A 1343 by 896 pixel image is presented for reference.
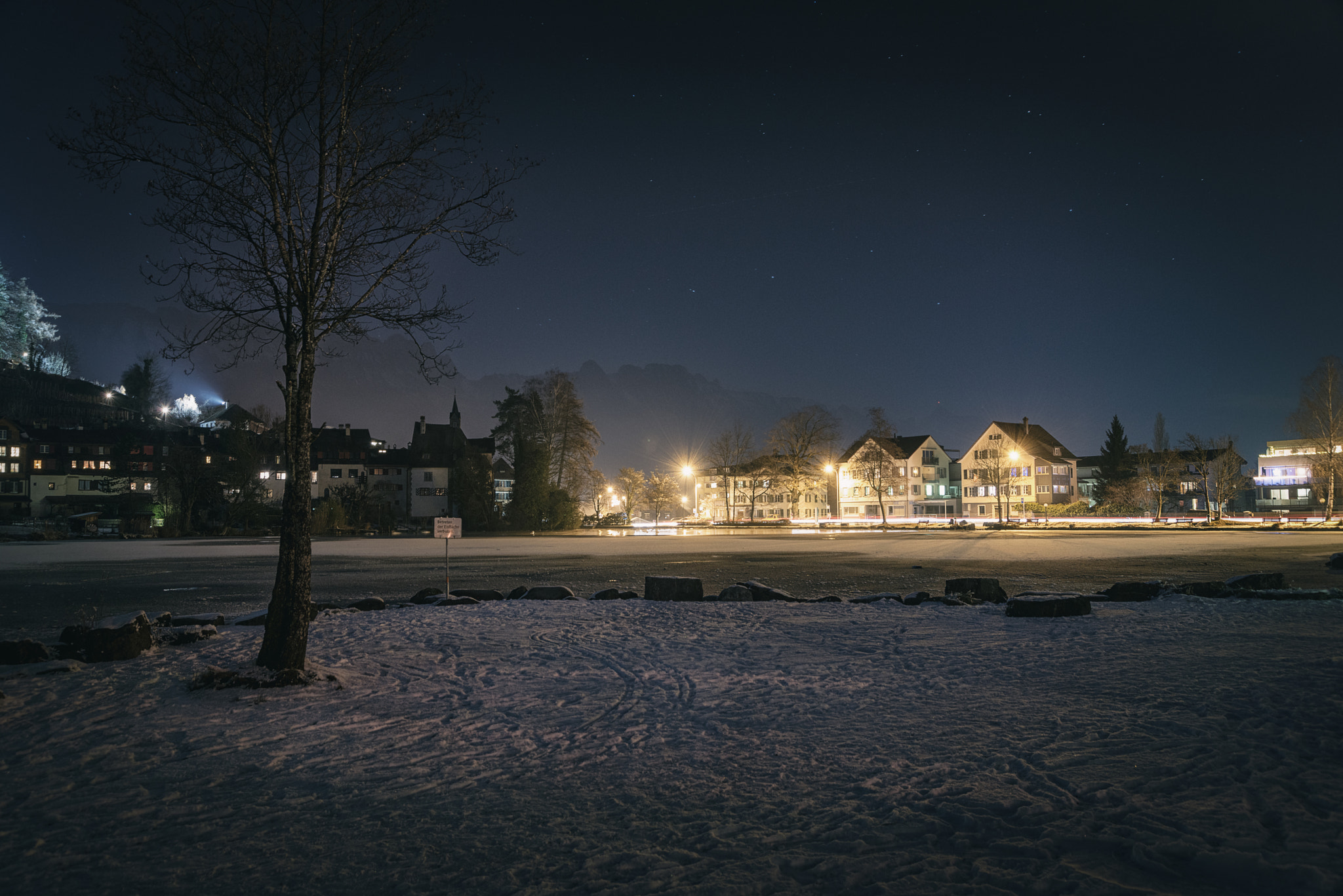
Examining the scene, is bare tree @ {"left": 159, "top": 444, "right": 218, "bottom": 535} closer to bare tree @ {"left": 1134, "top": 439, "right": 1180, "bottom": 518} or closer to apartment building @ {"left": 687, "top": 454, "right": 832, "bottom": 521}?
apartment building @ {"left": 687, "top": 454, "right": 832, "bottom": 521}

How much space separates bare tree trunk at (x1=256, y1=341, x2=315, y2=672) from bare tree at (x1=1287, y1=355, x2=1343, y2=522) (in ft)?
279

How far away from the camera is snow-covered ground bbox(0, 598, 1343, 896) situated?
4020 millimetres

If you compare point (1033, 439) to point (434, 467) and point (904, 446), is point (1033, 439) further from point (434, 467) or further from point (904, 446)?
point (434, 467)

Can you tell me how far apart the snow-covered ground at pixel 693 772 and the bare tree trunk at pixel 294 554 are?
23.7 inches

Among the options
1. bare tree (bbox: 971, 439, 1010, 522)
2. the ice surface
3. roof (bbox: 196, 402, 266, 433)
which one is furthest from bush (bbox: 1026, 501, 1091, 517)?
roof (bbox: 196, 402, 266, 433)

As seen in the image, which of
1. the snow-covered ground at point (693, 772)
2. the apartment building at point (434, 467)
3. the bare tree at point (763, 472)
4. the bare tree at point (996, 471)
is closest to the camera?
the snow-covered ground at point (693, 772)

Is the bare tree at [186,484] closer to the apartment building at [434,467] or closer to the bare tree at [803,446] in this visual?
the apartment building at [434,467]

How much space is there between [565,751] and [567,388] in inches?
2592

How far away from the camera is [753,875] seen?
3.94m

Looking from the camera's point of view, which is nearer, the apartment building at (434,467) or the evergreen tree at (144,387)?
the apartment building at (434,467)

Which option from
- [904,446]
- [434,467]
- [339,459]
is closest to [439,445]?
[434,467]

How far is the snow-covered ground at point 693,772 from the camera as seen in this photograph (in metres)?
4.02

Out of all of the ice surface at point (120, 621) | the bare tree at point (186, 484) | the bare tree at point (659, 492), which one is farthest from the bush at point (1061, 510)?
the ice surface at point (120, 621)

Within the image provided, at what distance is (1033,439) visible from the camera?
356 ft
